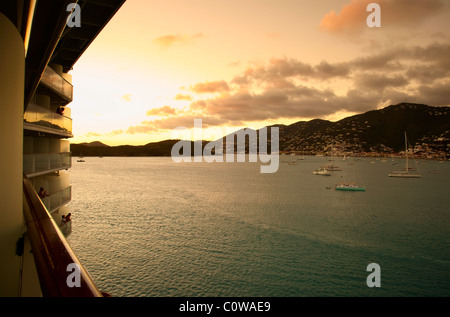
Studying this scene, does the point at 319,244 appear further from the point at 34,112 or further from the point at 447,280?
the point at 34,112

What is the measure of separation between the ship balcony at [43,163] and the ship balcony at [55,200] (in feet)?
4.48

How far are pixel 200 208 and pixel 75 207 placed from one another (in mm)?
21161

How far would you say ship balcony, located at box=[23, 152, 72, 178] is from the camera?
504 inches

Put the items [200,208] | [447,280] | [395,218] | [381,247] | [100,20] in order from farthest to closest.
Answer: [200,208]
[395,218]
[381,247]
[447,280]
[100,20]

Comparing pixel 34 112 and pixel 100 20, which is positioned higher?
pixel 100 20

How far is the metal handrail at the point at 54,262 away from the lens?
1548 millimetres

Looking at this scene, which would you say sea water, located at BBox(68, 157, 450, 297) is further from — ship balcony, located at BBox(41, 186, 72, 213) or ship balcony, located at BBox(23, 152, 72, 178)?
ship balcony, located at BBox(23, 152, 72, 178)

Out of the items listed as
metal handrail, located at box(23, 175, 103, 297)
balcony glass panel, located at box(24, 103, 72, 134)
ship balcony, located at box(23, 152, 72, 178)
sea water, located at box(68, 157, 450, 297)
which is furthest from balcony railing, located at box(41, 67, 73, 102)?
metal handrail, located at box(23, 175, 103, 297)

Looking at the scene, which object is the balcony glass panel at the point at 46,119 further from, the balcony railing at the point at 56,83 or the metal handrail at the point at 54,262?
the metal handrail at the point at 54,262

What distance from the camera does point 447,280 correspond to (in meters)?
21.2

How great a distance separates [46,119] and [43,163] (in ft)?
7.88

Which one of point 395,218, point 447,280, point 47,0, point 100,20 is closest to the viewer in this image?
point 47,0
